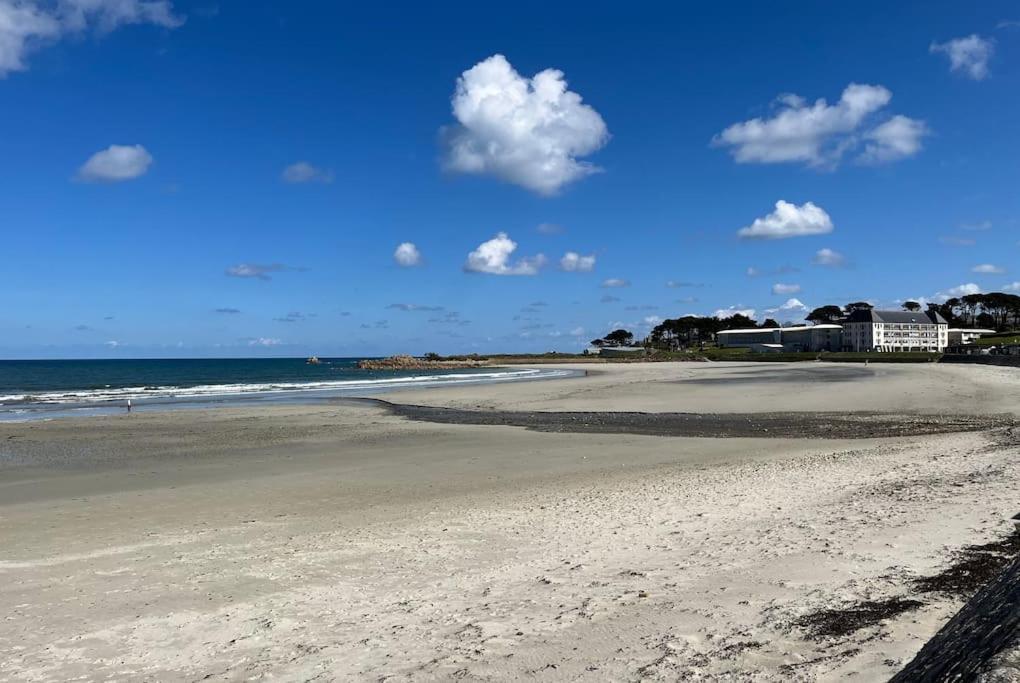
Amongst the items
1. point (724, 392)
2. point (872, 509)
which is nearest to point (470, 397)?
point (724, 392)

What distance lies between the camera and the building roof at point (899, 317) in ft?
396

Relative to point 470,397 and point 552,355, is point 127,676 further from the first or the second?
point 552,355

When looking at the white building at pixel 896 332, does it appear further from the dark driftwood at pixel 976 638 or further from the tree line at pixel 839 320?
the dark driftwood at pixel 976 638

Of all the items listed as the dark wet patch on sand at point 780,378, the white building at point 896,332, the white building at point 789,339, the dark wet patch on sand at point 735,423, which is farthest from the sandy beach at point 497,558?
the white building at point 789,339

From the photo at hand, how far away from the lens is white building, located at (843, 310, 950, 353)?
390 feet

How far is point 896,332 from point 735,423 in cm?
11280

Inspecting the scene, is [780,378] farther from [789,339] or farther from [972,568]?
[789,339]

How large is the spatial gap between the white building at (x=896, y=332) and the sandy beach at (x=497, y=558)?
113154 millimetres

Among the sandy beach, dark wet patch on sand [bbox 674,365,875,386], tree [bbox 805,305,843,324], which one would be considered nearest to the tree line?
tree [bbox 805,305,843,324]

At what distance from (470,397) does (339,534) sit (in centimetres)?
2951

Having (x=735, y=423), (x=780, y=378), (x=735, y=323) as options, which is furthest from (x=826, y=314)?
(x=735, y=423)

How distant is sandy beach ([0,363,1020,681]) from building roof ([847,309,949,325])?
378 feet

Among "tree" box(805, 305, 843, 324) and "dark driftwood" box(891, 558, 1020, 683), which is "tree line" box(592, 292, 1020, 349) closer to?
"tree" box(805, 305, 843, 324)

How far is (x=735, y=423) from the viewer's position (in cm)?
2388
